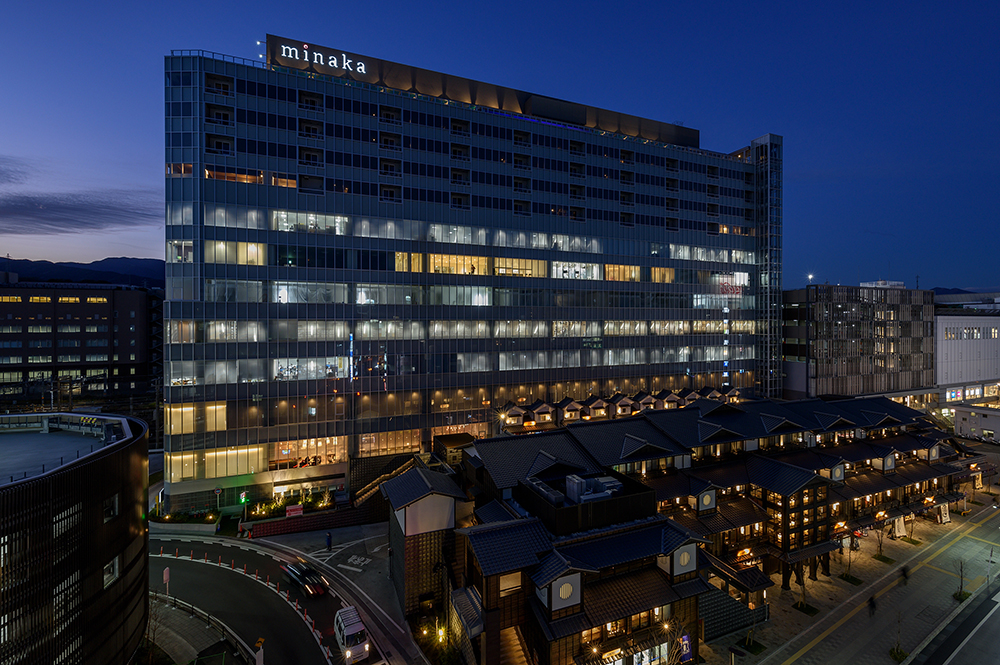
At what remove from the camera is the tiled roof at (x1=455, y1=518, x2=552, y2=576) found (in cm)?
2580

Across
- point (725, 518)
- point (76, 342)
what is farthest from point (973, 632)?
point (76, 342)

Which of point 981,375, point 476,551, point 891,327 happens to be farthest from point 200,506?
point 981,375

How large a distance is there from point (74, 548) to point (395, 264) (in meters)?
48.1

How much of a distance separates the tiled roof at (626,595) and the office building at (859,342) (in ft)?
263

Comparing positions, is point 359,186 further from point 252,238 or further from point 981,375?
point 981,375

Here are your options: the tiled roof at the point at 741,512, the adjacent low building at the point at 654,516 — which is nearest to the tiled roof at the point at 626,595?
the adjacent low building at the point at 654,516

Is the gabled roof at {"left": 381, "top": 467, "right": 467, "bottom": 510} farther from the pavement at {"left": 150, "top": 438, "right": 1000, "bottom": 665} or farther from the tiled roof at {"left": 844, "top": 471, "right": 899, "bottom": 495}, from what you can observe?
the tiled roof at {"left": 844, "top": 471, "right": 899, "bottom": 495}

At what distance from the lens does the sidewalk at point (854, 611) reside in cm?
3048

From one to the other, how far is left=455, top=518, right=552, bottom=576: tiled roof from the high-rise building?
3577cm

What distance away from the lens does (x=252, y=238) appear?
57.2 m

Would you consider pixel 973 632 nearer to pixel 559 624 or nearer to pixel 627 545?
pixel 627 545

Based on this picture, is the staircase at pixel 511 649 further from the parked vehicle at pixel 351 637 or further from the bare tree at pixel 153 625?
the bare tree at pixel 153 625

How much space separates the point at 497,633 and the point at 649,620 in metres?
9.88

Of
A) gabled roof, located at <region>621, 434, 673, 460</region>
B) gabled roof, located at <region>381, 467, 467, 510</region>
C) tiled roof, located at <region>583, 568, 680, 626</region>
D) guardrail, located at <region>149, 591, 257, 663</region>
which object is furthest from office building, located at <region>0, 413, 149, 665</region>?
gabled roof, located at <region>621, 434, 673, 460</region>
